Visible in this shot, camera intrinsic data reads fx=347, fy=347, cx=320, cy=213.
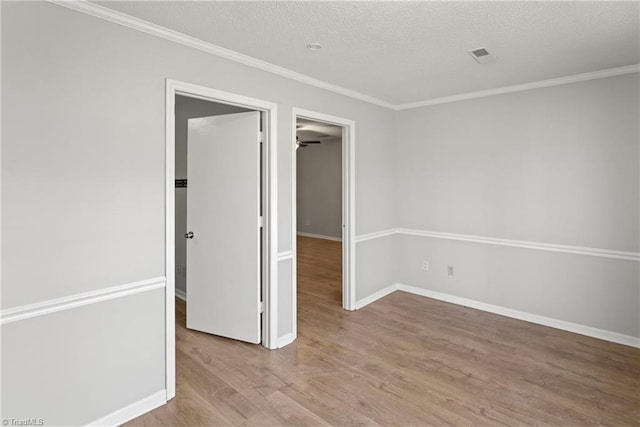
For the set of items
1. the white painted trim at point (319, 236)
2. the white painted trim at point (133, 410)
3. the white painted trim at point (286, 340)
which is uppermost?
the white painted trim at point (319, 236)

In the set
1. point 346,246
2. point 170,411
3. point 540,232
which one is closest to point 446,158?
point 540,232

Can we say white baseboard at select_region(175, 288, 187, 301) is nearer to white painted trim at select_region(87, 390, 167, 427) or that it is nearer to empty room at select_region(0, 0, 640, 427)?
empty room at select_region(0, 0, 640, 427)

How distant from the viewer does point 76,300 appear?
6.39ft

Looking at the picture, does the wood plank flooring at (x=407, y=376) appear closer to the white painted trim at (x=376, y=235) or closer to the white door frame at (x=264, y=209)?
the white door frame at (x=264, y=209)

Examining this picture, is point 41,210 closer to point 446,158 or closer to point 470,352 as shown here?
point 470,352

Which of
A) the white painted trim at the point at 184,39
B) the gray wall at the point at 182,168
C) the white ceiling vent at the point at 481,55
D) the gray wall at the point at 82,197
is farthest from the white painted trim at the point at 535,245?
the gray wall at the point at 82,197

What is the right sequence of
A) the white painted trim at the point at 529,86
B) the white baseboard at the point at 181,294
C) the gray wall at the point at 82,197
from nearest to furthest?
the gray wall at the point at 82,197, the white painted trim at the point at 529,86, the white baseboard at the point at 181,294

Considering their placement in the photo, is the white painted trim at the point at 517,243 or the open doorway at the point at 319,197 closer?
the white painted trim at the point at 517,243

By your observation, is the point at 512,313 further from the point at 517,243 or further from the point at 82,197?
the point at 82,197

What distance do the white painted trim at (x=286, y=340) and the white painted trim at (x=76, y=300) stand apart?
4.11 ft

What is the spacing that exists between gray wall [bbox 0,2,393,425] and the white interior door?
0.76 m

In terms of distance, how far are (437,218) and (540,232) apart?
1.12m

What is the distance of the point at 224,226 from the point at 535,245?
10.3 feet

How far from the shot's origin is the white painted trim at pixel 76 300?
175 cm
